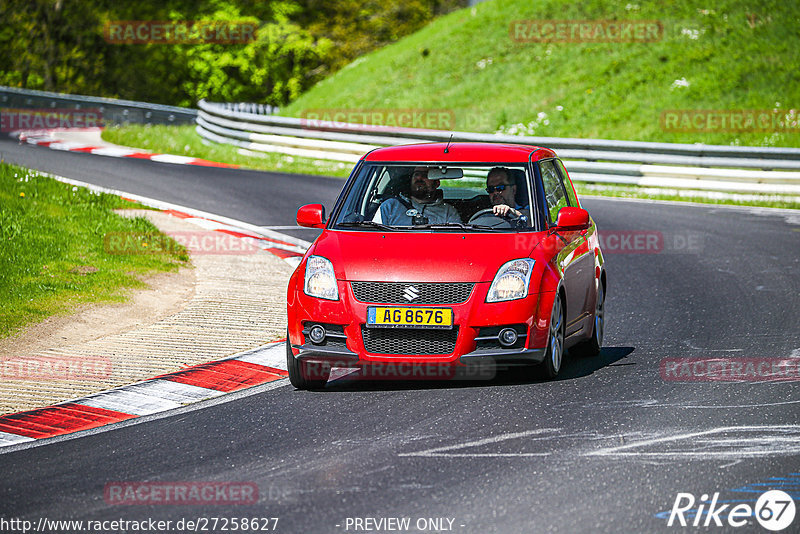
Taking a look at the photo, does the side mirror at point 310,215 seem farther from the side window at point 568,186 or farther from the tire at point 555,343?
the side window at point 568,186

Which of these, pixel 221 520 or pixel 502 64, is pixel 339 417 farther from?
pixel 502 64

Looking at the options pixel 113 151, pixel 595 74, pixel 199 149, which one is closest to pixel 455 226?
pixel 113 151

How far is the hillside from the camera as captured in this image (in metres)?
29.3

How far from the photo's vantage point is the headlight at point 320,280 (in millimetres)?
8039

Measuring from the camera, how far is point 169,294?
472 inches

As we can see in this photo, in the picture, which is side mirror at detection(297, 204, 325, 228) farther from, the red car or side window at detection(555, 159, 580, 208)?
side window at detection(555, 159, 580, 208)

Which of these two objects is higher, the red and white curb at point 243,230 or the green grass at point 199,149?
the green grass at point 199,149
